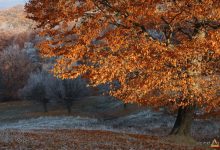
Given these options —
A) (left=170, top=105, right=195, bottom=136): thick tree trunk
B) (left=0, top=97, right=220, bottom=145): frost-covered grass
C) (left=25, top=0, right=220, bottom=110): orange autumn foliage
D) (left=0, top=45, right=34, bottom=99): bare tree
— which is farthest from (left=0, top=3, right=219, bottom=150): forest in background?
(left=25, top=0, right=220, bottom=110): orange autumn foliage

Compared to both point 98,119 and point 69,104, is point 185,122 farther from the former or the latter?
point 69,104

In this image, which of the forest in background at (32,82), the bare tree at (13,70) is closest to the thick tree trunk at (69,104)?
the forest in background at (32,82)

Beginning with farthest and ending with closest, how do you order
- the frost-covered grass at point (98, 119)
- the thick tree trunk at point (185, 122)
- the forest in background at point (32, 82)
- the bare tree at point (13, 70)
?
the bare tree at point (13, 70) → the forest in background at point (32, 82) → the frost-covered grass at point (98, 119) → the thick tree trunk at point (185, 122)

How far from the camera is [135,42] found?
22.3 metres

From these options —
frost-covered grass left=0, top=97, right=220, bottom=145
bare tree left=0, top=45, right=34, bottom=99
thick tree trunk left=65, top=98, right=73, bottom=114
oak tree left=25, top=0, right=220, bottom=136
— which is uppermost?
bare tree left=0, top=45, right=34, bottom=99

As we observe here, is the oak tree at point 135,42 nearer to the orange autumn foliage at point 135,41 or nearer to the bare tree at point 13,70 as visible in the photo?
the orange autumn foliage at point 135,41

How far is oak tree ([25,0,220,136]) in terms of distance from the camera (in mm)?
21641

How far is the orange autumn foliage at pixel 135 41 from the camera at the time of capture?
21.6 metres

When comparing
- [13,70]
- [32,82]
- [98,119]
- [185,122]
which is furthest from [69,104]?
[185,122]

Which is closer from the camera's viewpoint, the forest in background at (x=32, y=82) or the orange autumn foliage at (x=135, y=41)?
the orange autumn foliage at (x=135, y=41)

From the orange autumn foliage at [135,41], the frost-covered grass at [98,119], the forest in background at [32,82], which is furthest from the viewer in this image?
the forest in background at [32,82]

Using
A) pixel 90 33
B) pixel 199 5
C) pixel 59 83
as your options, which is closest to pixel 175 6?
pixel 199 5

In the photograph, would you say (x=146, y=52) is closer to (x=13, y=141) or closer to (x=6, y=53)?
(x=13, y=141)

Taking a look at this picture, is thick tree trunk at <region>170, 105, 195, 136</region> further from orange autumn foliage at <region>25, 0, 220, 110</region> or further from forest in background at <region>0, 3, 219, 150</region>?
forest in background at <region>0, 3, 219, 150</region>
